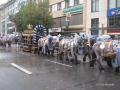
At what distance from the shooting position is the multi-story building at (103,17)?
2493 centimetres

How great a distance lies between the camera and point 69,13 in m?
33.3

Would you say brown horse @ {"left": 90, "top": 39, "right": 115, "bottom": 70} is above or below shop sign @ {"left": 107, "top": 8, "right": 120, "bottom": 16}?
below

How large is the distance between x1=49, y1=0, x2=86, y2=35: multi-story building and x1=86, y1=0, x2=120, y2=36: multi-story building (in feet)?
4.57

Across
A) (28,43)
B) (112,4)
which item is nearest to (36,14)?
(28,43)

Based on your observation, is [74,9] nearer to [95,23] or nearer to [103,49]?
[95,23]

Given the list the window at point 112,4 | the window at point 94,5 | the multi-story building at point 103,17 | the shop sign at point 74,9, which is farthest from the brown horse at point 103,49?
the shop sign at point 74,9

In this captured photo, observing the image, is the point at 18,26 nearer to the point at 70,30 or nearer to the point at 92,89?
the point at 70,30

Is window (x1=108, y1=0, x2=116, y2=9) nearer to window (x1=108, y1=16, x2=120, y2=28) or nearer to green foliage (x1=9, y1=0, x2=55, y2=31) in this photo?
window (x1=108, y1=16, x2=120, y2=28)

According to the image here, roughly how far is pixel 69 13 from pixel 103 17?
318 inches

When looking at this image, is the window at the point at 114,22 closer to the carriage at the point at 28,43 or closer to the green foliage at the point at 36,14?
the green foliage at the point at 36,14

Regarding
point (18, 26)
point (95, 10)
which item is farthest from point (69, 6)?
point (18, 26)

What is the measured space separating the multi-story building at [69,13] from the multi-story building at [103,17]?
1.39 m

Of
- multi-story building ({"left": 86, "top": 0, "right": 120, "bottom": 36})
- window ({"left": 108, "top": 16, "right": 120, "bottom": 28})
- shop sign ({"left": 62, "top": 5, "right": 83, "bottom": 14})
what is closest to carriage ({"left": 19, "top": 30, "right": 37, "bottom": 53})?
multi-story building ({"left": 86, "top": 0, "right": 120, "bottom": 36})

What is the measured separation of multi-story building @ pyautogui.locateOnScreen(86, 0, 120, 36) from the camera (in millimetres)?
24928
